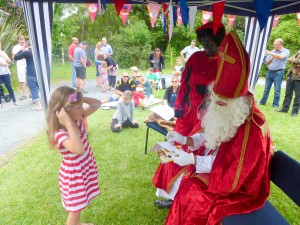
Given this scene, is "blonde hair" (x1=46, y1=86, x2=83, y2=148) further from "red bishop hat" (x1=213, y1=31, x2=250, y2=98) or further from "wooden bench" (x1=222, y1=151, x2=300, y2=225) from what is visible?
"wooden bench" (x1=222, y1=151, x2=300, y2=225)

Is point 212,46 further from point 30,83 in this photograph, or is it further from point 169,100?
point 30,83

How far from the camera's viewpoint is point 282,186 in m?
1.79

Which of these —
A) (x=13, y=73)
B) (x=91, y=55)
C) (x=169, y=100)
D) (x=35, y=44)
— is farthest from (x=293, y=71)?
(x=91, y=55)

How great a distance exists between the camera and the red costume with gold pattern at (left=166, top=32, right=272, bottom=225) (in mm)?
1536

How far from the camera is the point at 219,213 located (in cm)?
160

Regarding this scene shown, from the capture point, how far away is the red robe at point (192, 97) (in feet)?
7.72

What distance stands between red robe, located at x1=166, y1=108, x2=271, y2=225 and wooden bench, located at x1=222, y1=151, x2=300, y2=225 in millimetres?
43

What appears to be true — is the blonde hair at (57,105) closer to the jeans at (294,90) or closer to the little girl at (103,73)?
the jeans at (294,90)

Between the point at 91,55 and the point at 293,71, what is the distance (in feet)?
58.2

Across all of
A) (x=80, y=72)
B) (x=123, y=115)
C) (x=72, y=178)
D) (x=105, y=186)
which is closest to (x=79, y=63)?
(x=80, y=72)

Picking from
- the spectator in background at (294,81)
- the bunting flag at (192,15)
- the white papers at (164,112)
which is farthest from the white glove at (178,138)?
the spectator in background at (294,81)

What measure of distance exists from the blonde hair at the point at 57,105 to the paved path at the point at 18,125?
105 inches

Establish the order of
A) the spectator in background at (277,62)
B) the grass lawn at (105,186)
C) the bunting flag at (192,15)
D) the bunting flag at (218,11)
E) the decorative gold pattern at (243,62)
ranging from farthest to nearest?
the spectator in background at (277,62) < the bunting flag at (192,15) < the grass lawn at (105,186) < the bunting flag at (218,11) < the decorative gold pattern at (243,62)

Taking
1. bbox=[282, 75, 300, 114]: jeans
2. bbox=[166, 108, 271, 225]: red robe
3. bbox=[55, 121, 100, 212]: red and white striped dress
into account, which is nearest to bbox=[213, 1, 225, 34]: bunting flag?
bbox=[166, 108, 271, 225]: red robe
